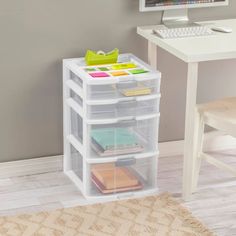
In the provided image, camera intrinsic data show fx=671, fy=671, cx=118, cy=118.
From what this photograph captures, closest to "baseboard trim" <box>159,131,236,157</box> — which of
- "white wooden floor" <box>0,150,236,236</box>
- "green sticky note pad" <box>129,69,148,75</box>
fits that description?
"white wooden floor" <box>0,150,236,236</box>

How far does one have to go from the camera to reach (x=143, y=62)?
131 inches

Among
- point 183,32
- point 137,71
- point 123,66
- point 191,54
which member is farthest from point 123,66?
point 191,54

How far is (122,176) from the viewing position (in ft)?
10.8

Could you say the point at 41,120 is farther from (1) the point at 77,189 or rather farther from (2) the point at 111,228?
(2) the point at 111,228

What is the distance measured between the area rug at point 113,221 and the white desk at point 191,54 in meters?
0.20

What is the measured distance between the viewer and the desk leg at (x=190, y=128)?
2.97 m

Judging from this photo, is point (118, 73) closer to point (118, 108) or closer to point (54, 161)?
point (118, 108)

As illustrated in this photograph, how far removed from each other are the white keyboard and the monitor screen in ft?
0.47

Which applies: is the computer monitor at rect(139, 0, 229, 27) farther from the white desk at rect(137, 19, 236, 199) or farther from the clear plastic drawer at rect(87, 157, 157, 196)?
the clear plastic drawer at rect(87, 157, 157, 196)

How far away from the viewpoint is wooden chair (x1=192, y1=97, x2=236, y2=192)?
9.91ft

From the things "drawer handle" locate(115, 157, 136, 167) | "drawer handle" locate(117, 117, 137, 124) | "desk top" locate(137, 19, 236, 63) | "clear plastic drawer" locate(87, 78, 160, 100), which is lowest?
"drawer handle" locate(115, 157, 136, 167)

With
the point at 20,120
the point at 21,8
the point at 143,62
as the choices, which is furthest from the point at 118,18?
the point at 20,120

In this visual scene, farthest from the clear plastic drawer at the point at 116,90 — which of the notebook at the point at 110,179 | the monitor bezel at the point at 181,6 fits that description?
the monitor bezel at the point at 181,6

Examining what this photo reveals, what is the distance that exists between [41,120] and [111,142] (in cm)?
47
